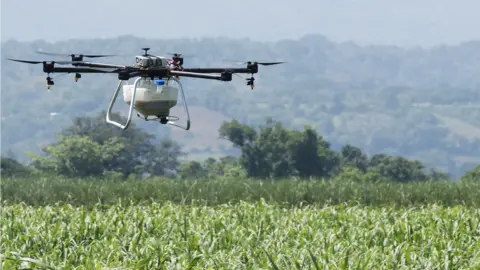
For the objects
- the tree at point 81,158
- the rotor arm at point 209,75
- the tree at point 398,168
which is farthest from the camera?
the tree at point 81,158

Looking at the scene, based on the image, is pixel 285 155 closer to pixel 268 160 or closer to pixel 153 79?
pixel 268 160

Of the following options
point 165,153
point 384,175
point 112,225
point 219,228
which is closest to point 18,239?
point 112,225

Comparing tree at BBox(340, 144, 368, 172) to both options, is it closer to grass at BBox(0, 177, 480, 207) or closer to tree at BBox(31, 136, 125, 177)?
tree at BBox(31, 136, 125, 177)

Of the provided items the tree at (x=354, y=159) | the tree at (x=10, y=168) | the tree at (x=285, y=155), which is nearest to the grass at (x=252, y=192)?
the tree at (x=10, y=168)

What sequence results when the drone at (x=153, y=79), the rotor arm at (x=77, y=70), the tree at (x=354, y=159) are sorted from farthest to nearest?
the tree at (x=354, y=159) → the drone at (x=153, y=79) → the rotor arm at (x=77, y=70)

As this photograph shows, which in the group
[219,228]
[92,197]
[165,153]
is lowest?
[165,153]

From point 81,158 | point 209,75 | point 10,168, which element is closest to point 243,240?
point 209,75

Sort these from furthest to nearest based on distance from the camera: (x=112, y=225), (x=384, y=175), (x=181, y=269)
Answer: (x=384, y=175), (x=112, y=225), (x=181, y=269)

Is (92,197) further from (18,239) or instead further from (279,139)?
(279,139)

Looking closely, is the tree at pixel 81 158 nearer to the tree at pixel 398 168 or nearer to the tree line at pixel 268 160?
the tree line at pixel 268 160
